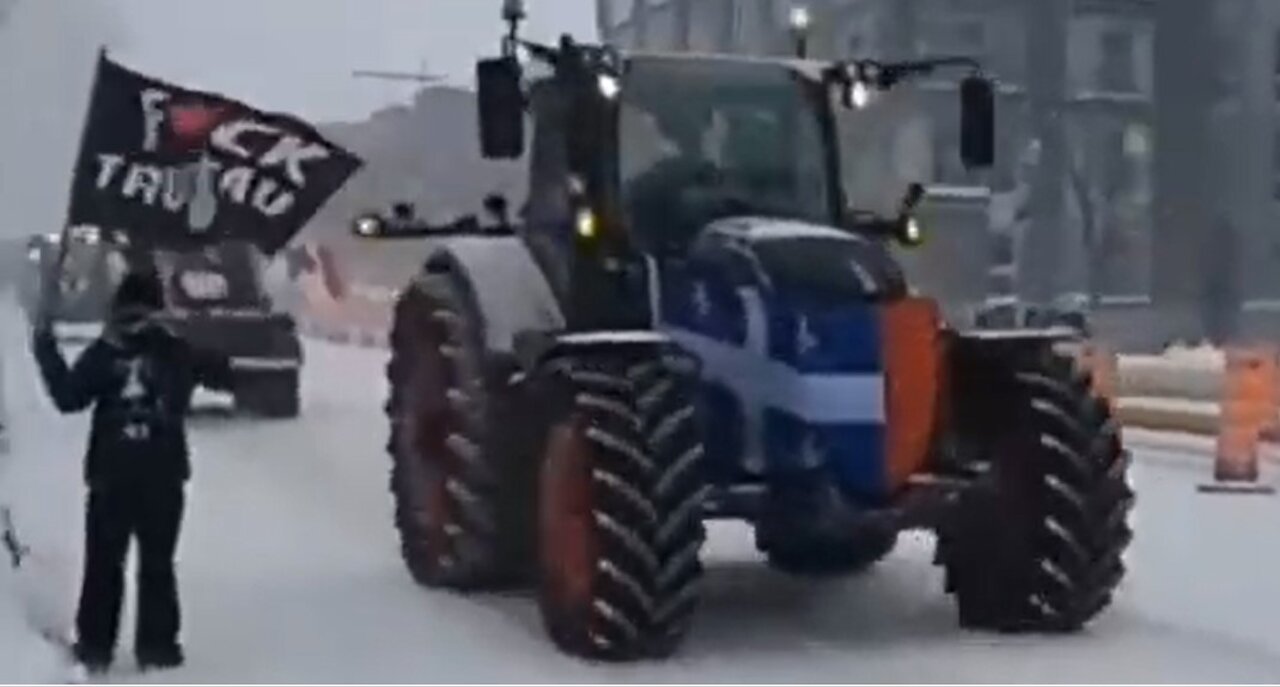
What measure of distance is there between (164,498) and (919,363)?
298 cm

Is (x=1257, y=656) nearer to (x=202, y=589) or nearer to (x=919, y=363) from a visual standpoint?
(x=919, y=363)

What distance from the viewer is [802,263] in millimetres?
10203

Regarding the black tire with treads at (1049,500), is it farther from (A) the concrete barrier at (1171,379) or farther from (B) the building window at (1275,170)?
(B) the building window at (1275,170)

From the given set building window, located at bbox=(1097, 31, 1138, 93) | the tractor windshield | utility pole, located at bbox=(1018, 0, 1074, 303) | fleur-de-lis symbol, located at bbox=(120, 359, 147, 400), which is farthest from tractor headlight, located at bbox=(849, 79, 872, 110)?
building window, located at bbox=(1097, 31, 1138, 93)

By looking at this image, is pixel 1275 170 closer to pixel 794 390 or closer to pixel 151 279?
pixel 794 390

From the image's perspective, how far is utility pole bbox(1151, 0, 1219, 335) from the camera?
183 feet

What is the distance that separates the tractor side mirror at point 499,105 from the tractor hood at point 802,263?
1041 mm

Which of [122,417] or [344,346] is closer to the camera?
[122,417]

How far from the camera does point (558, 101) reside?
11.7 metres

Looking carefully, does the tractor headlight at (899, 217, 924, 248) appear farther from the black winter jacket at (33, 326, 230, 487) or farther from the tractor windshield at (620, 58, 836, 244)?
the black winter jacket at (33, 326, 230, 487)

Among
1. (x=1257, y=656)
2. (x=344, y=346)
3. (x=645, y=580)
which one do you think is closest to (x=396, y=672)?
(x=645, y=580)

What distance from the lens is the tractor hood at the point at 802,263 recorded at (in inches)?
397

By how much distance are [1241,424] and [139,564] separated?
9671 mm

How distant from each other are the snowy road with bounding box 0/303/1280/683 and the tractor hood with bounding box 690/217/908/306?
147cm
